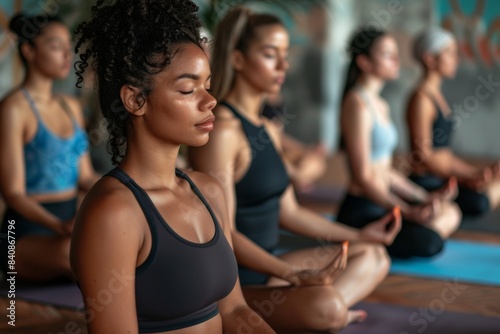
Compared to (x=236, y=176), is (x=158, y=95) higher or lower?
higher

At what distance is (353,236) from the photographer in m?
2.66

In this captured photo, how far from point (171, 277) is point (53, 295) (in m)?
1.44

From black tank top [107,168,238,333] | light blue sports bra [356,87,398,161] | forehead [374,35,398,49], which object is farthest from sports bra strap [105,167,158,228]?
forehead [374,35,398,49]

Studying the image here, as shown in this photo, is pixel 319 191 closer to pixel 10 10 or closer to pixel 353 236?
pixel 10 10

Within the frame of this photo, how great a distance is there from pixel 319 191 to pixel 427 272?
2390 mm

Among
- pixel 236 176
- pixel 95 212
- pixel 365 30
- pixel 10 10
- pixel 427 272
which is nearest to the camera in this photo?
pixel 95 212

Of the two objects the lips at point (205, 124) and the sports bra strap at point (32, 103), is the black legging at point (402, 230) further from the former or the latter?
the lips at point (205, 124)

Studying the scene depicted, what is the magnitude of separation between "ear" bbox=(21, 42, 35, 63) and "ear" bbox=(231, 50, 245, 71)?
34.0 inches

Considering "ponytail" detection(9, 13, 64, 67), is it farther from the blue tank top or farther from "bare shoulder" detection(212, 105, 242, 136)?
"bare shoulder" detection(212, 105, 242, 136)

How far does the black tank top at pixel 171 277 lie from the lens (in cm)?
149

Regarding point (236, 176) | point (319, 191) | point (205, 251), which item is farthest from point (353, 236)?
point (319, 191)

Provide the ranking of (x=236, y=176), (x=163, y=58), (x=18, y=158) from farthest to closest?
(x=18, y=158) < (x=236, y=176) < (x=163, y=58)

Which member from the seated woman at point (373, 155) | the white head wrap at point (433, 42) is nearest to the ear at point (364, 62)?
the seated woman at point (373, 155)

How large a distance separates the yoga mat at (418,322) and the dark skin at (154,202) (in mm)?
879
